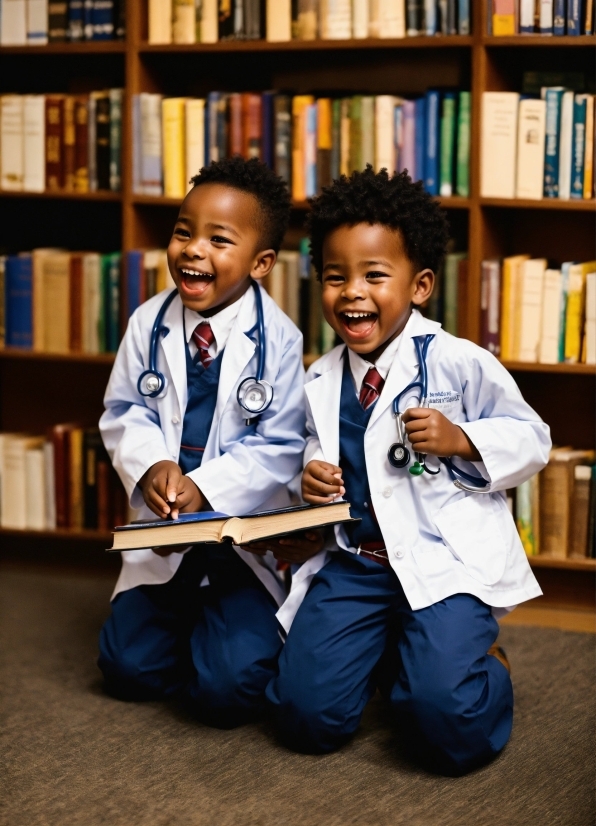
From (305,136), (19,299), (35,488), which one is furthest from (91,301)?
(305,136)

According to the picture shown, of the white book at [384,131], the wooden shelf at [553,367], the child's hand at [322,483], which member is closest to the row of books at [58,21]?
the white book at [384,131]

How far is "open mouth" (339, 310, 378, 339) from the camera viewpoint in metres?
1.83

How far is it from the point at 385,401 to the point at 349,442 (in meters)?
0.11

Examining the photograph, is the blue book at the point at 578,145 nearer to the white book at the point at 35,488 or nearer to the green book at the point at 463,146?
the green book at the point at 463,146

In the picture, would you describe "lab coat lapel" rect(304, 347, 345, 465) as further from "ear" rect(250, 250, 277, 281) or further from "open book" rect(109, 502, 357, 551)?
"ear" rect(250, 250, 277, 281)

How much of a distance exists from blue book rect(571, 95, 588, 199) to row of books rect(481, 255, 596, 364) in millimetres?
176

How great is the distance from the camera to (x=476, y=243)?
7.95ft

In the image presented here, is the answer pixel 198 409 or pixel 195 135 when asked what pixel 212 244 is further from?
pixel 195 135

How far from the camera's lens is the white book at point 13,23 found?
2.67 meters

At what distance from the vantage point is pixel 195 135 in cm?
257

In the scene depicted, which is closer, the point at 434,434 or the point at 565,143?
the point at 434,434

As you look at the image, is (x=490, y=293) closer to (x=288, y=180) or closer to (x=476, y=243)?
(x=476, y=243)

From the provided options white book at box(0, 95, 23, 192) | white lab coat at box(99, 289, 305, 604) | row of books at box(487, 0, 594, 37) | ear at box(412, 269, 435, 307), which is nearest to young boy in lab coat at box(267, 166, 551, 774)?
ear at box(412, 269, 435, 307)

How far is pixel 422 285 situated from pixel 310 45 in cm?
88
